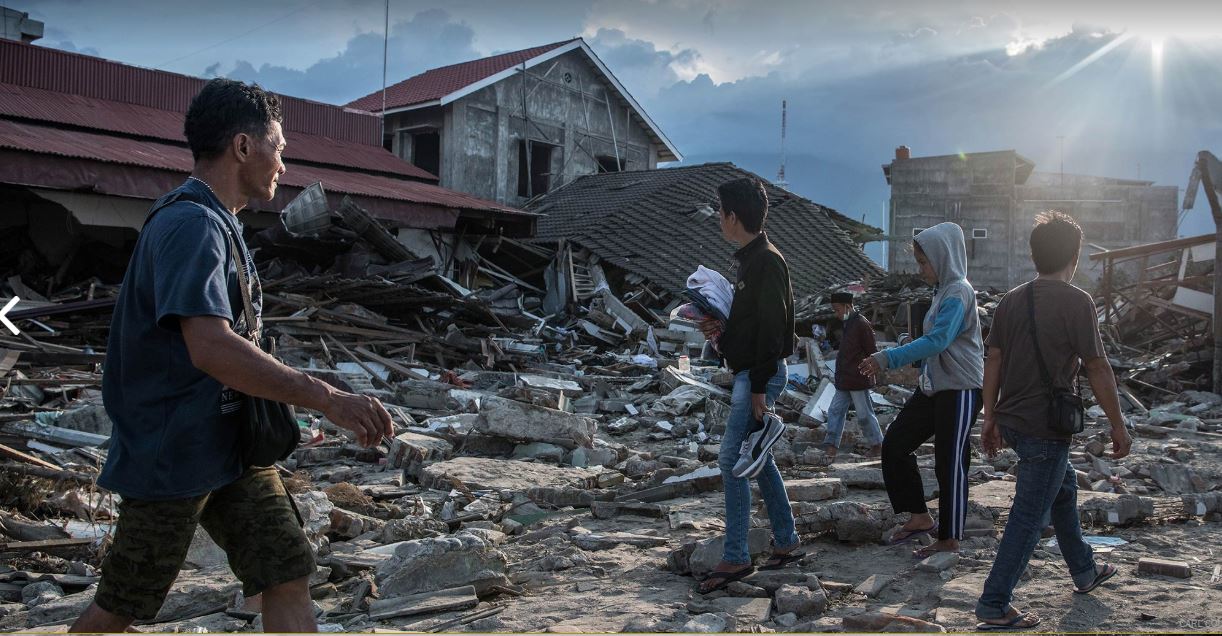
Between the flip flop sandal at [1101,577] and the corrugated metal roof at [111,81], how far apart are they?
18.4 meters

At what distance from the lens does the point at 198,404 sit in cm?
248

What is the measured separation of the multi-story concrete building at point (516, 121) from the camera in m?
24.1

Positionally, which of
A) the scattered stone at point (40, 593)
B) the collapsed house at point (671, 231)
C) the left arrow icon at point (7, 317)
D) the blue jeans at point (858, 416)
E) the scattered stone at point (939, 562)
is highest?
the collapsed house at point (671, 231)

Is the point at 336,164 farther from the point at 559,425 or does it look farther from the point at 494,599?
the point at 494,599

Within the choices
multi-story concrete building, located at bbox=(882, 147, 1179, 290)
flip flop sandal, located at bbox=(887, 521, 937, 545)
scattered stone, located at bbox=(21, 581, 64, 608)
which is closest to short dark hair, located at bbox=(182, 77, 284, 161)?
scattered stone, located at bbox=(21, 581, 64, 608)

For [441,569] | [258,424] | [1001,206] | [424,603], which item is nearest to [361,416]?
[258,424]

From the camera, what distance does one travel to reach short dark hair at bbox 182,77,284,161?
2.66 m

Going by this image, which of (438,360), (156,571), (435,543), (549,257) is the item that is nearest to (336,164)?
(549,257)

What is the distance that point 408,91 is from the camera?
2644cm

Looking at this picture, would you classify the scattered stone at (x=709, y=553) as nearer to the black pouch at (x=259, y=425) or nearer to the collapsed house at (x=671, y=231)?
the black pouch at (x=259, y=425)

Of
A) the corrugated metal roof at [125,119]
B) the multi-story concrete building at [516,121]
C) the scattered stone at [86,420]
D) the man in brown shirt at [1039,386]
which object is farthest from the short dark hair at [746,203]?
the multi-story concrete building at [516,121]

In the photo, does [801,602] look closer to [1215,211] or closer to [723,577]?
[723,577]

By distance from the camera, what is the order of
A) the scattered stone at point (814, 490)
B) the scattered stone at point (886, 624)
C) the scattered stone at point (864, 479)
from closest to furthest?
1. the scattered stone at point (886, 624)
2. the scattered stone at point (814, 490)
3. the scattered stone at point (864, 479)

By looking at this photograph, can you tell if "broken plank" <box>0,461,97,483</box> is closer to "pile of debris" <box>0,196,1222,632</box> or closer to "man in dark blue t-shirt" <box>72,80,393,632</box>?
"pile of debris" <box>0,196,1222,632</box>
